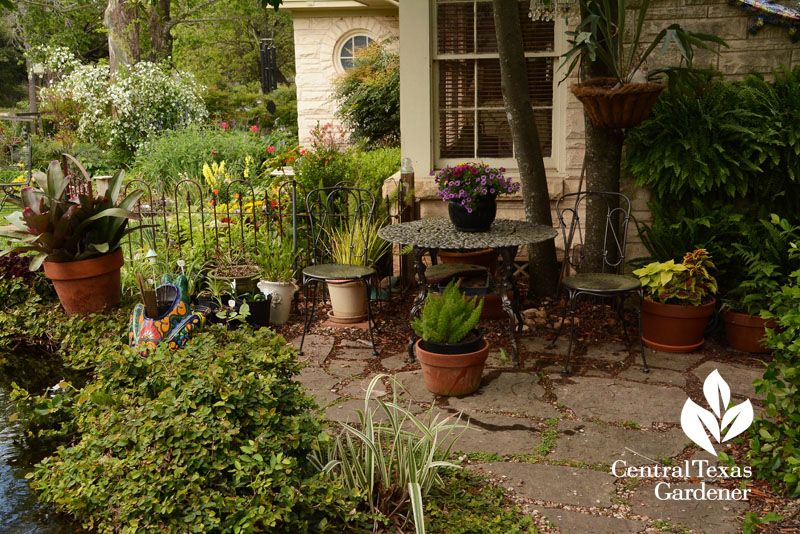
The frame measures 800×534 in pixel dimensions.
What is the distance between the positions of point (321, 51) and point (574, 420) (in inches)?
418

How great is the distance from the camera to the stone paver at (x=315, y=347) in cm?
471

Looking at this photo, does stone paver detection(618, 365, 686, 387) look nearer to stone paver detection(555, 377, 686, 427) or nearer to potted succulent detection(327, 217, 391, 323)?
stone paver detection(555, 377, 686, 427)

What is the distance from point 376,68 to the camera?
11.3 meters

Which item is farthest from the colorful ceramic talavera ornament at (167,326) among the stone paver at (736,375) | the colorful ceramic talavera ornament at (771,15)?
the colorful ceramic talavera ornament at (771,15)

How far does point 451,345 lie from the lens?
3936mm

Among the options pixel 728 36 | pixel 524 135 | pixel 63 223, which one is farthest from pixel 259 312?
pixel 728 36

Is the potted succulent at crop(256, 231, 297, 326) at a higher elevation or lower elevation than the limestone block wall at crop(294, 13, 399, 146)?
lower

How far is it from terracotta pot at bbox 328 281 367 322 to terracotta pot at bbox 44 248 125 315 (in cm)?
152

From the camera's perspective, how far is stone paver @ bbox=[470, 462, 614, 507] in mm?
2977

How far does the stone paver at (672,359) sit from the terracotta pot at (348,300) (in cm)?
201

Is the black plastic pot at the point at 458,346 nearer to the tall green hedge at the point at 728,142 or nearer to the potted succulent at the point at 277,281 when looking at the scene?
the potted succulent at the point at 277,281

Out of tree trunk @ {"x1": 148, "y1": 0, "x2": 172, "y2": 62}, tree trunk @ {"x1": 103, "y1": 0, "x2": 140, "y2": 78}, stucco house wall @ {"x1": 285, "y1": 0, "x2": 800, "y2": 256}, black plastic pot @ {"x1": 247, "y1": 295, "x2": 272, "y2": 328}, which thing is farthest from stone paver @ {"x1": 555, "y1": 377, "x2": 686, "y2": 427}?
tree trunk @ {"x1": 148, "y1": 0, "x2": 172, "y2": 62}

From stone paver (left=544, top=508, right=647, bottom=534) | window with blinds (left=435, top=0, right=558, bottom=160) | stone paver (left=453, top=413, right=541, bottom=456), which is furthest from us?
window with blinds (left=435, top=0, right=558, bottom=160)

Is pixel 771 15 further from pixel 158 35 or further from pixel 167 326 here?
pixel 158 35
